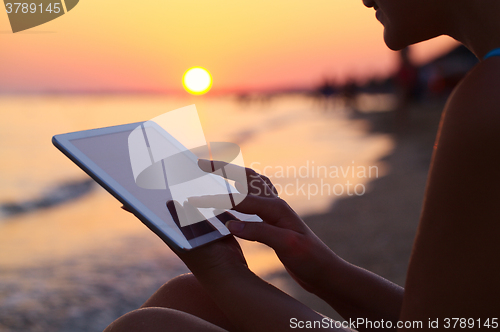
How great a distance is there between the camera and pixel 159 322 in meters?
0.91

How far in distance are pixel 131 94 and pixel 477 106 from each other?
45.3 m

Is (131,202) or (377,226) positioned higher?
(131,202)

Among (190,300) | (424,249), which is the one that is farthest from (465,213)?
(190,300)

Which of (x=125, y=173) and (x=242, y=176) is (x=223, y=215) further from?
(x=125, y=173)

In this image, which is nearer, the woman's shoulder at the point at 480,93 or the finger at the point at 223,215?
the woman's shoulder at the point at 480,93

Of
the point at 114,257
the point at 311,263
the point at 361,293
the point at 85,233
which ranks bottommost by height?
the point at 114,257

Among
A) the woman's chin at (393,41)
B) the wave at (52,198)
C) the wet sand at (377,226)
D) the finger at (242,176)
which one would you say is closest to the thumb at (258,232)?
the finger at (242,176)

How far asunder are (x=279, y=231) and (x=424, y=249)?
0.40 m

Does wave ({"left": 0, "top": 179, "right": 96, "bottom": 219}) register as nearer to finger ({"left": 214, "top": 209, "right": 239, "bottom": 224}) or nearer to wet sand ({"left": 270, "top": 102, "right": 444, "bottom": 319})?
wet sand ({"left": 270, "top": 102, "right": 444, "bottom": 319})

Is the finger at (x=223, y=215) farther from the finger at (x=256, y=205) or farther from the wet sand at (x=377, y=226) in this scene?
the wet sand at (x=377, y=226)

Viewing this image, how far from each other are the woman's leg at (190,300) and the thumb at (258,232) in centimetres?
35

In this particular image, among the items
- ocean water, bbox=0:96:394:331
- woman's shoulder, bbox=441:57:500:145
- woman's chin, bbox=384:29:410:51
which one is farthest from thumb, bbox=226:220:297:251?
ocean water, bbox=0:96:394:331

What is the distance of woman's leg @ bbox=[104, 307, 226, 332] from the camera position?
2.92ft

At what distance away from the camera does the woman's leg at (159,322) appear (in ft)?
2.92
